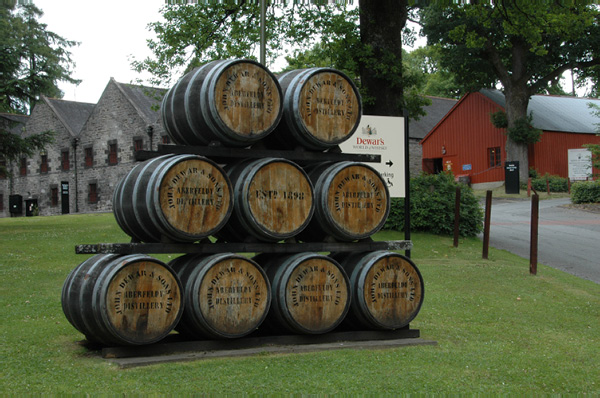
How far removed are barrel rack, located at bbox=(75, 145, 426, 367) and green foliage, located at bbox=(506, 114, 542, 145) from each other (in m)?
33.2

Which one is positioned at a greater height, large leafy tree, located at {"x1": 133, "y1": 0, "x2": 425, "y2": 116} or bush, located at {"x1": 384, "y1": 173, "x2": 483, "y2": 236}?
large leafy tree, located at {"x1": 133, "y1": 0, "x2": 425, "y2": 116}

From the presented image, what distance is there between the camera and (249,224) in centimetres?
673

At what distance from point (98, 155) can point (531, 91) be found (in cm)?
2733

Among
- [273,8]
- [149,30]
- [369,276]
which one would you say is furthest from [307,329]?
[149,30]

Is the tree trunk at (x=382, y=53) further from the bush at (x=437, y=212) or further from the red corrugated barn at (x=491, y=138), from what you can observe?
the red corrugated barn at (x=491, y=138)

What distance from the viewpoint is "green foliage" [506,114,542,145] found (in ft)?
128

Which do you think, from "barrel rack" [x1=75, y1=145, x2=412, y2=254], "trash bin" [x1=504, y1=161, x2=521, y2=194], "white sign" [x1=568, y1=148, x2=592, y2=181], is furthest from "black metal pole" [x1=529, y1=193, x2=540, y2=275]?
"white sign" [x1=568, y1=148, x2=592, y2=181]

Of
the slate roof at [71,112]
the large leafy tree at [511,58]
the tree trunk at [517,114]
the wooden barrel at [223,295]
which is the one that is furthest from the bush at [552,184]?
the wooden barrel at [223,295]

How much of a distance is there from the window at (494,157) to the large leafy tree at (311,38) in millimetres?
24910

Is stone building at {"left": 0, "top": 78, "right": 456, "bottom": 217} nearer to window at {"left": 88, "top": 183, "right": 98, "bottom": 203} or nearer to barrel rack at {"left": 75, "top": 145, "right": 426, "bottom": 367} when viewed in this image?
window at {"left": 88, "top": 183, "right": 98, "bottom": 203}

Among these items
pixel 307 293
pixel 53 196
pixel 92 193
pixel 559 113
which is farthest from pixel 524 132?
pixel 307 293

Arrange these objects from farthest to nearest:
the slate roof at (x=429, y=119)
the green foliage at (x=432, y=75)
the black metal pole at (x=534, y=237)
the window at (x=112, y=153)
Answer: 1. the green foliage at (x=432, y=75)
2. the slate roof at (x=429, y=119)
3. the window at (x=112, y=153)
4. the black metal pole at (x=534, y=237)

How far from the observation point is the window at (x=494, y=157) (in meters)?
43.3

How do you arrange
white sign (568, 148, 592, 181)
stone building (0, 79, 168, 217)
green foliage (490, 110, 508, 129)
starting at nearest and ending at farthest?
white sign (568, 148, 592, 181) < green foliage (490, 110, 508, 129) < stone building (0, 79, 168, 217)
